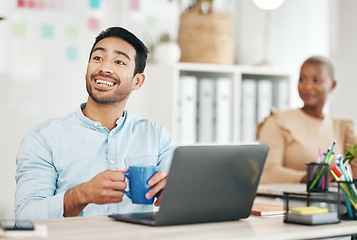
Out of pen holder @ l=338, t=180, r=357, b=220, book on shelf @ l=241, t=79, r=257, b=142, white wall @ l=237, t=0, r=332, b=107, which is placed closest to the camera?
pen holder @ l=338, t=180, r=357, b=220

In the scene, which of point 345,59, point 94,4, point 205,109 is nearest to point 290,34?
point 345,59

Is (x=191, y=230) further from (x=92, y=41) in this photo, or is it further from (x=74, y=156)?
(x=92, y=41)

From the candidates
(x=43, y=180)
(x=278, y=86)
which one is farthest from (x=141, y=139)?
(x=278, y=86)

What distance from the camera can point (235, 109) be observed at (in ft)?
12.5

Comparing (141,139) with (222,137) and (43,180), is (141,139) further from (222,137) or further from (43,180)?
(222,137)

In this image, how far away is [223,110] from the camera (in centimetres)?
379

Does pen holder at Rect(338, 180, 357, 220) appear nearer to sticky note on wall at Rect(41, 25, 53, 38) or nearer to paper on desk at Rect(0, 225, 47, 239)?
paper on desk at Rect(0, 225, 47, 239)

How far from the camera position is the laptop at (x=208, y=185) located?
1.33 meters

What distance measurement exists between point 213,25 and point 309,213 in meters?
2.43

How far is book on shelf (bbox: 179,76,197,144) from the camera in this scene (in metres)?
3.64

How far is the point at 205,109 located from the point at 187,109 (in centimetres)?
14

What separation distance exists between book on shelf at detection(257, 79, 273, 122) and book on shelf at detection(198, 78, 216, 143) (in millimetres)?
371

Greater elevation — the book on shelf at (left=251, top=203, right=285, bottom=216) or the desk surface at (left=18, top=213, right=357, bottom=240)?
the desk surface at (left=18, top=213, right=357, bottom=240)

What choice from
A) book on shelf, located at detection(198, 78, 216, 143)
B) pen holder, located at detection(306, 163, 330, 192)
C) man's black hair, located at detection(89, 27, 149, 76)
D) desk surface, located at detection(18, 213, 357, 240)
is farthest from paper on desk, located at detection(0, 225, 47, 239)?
book on shelf, located at detection(198, 78, 216, 143)
